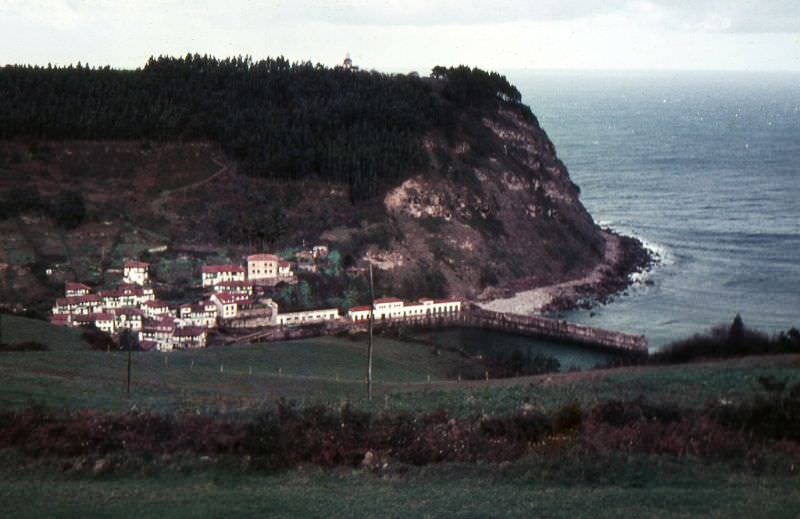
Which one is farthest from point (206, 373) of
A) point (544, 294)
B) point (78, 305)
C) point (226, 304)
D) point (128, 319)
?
Answer: point (544, 294)

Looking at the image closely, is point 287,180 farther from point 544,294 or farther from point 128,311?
point 128,311

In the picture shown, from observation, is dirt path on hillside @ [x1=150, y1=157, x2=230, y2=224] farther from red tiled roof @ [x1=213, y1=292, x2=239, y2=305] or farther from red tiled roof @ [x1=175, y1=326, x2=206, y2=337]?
red tiled roof @ [x1=175, y1=326, x2=206, y2=337]

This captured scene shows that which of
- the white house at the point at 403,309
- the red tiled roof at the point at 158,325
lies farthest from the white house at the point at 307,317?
the red tiled roof at the point at 158,325

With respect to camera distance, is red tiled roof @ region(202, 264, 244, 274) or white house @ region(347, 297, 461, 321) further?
red tiled roof @ region(202, 264, 244, 274)

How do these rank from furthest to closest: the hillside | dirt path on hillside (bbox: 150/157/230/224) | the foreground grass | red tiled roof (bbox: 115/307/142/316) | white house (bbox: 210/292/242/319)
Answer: dirt path on hillside (bbox: 150/157/230/224)
the hillside
white house (bbox: 210/292/242/319)
red tiled roof (bbox: 115/307/142/316)
the foreground grass

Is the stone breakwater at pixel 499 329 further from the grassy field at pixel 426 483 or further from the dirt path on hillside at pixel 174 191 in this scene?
the grassy field at pixel 426 483

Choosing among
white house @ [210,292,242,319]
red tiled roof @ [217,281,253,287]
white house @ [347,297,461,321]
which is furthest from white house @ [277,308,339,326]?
red tiled roof @ [217,281,253,287]
